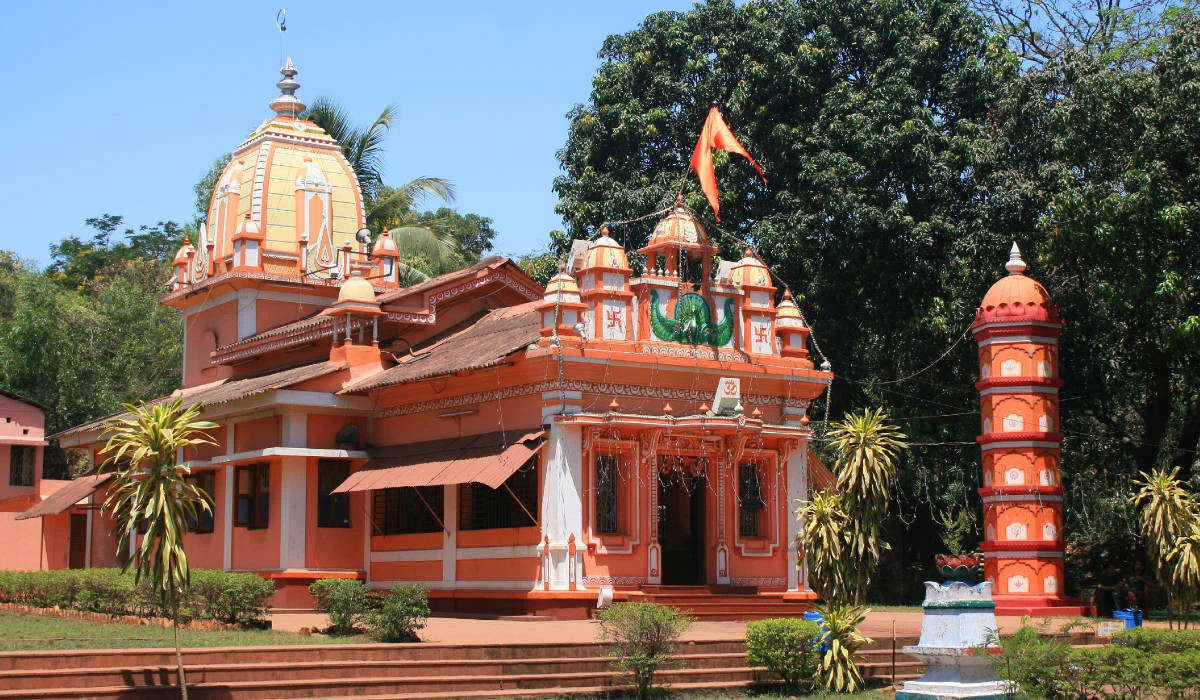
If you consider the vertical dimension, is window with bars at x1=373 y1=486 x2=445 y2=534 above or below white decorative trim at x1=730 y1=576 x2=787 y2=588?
above

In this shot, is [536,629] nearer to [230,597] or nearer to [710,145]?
[230,597]

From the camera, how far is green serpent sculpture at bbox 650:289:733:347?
24250mm

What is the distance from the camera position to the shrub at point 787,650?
17141mm

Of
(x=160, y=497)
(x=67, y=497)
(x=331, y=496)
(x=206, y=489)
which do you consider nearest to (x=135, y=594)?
(x=331, y=496)

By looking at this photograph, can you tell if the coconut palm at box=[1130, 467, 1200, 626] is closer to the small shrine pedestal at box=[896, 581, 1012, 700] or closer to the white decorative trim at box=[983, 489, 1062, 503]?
the white decorative trim at box=[983, 489, 1062, 503]

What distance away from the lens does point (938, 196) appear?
106 feet

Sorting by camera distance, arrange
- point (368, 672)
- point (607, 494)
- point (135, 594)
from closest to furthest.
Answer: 1. point (368, 672)
2. point (135, 594)
3. point (607, 494)

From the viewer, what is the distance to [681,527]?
2553cm

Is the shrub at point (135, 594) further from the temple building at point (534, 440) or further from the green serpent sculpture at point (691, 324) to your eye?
the green serpent sculpture at point (691, 324)

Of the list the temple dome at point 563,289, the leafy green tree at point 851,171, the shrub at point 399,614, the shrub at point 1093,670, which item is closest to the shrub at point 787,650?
the shrub at point 1093,670

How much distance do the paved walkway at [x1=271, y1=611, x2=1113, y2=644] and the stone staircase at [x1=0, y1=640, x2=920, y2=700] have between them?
21.1 inches

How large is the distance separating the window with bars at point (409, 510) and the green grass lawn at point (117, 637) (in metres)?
6.19

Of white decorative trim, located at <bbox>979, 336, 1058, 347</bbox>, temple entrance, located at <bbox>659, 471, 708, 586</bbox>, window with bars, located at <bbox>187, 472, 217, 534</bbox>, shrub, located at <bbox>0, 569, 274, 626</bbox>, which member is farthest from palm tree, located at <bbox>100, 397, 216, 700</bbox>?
white decorative trim, located at <bbox>979, 336, 1058, 347</bbox>

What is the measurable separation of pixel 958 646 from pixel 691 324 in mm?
11030
